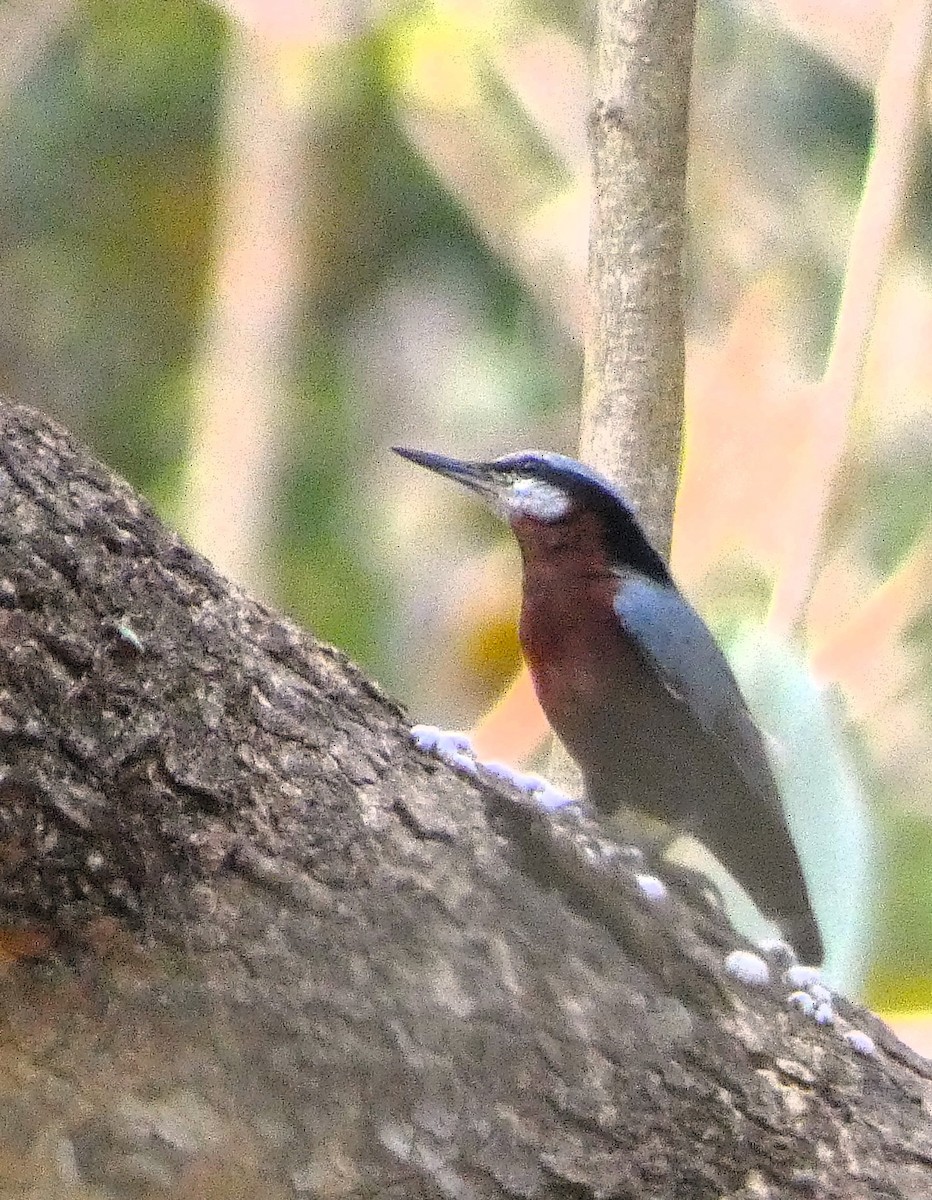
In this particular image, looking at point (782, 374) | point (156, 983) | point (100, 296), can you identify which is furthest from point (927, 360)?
point (156, 983)

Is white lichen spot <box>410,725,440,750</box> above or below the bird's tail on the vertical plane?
below

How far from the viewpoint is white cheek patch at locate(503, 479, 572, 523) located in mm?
1143

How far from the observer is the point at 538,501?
3.77 ft

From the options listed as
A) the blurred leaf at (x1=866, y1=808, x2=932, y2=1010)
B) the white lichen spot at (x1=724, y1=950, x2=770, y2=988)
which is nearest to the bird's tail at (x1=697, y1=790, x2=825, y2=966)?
the white lichen spot at (x1=724, y1=950, x2=770, y2=988)

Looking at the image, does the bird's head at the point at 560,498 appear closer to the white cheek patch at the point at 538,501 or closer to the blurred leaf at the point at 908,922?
the white cheek patch at the point at 538,501

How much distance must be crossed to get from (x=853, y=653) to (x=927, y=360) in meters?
0.75

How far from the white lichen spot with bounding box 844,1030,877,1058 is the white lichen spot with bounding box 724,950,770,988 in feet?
0.24

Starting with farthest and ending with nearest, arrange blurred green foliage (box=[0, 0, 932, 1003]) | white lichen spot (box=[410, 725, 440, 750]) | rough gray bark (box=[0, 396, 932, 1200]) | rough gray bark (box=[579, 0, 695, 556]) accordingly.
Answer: blurred green foliage (box=[0, 0, 932, 1003])
rough gray bark (box=[579, 0, 695, 556])
white lichen spot (box=[410, 725, 440, 750])
rough gray bark (box=[0, 396, 932, 1200])

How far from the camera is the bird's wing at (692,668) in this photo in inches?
43.4

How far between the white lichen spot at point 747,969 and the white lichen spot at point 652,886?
0.19 ft

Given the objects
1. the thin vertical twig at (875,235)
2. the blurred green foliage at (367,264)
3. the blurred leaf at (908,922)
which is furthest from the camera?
the blurred green foliage at (367,264)

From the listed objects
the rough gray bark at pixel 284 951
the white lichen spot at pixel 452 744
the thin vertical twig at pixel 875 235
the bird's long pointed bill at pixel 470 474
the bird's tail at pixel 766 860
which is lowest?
the rough gray bark at pixel 284 951

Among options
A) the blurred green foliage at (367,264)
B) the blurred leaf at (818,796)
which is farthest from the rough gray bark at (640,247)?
the blurred green foliage at (367,264)

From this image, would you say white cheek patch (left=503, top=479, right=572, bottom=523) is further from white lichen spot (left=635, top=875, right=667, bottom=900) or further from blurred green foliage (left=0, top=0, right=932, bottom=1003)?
blurred green foliage (left=0, top=0, right=932, bottom=1003)
